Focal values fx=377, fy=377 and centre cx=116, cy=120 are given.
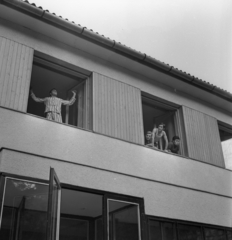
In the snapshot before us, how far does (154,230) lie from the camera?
954 cm

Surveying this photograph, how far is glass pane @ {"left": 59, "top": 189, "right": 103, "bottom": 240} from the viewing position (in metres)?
9.61

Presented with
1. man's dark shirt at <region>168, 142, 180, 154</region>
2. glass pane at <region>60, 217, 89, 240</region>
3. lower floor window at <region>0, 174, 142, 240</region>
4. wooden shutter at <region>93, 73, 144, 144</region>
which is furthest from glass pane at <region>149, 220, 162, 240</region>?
glass pane at <region>60, 217, 89, 240</region>

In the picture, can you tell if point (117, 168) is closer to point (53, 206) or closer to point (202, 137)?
point (53, 206)

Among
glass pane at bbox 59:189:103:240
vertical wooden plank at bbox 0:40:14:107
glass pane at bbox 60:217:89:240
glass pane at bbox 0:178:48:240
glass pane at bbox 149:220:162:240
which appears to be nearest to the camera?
glass pane at bbox 0:178:48:240

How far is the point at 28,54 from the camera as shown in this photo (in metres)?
9.53

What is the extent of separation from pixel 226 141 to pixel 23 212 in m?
8.84

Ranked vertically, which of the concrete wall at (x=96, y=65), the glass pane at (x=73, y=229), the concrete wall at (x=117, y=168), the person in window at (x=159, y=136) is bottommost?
the glass pane at (x=73, y=229)

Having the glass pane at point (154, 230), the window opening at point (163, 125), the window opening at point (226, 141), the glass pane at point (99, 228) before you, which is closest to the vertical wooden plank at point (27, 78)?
the glass pane at point (99, 228)

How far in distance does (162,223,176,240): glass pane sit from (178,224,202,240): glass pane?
0.21m

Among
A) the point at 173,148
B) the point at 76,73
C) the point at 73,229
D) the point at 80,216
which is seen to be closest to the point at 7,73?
the point at 76,73

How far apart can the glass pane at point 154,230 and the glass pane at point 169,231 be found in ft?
0.64

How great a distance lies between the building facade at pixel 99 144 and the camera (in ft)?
26.7

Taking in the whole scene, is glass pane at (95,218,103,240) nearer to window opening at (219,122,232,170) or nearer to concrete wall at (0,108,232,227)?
concrete wall at (0,108,232,227)

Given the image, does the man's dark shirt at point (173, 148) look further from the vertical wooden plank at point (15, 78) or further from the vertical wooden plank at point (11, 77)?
the vertical wooden plank at point (11, 77)
